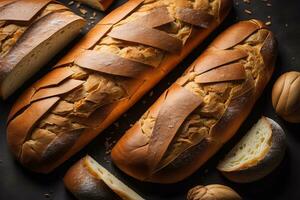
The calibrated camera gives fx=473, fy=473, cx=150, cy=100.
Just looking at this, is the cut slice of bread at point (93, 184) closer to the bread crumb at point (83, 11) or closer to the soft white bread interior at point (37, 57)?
the soft white bread interior at point (37, 57)

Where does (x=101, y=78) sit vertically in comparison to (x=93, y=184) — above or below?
above

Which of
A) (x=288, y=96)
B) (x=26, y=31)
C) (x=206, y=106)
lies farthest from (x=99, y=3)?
(x=288, y=96)

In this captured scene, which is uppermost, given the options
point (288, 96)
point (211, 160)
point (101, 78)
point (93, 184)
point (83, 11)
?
point (83, 11)

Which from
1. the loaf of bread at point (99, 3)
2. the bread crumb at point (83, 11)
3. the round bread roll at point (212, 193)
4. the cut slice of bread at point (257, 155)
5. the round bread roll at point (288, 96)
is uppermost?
the loaf of bread at point (99, 3)

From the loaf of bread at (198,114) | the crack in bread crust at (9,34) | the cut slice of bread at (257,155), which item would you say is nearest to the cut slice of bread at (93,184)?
the loaf of bread at (198,114)

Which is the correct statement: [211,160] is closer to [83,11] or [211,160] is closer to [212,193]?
[212,193]

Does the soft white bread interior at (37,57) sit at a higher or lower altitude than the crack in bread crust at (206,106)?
higher
